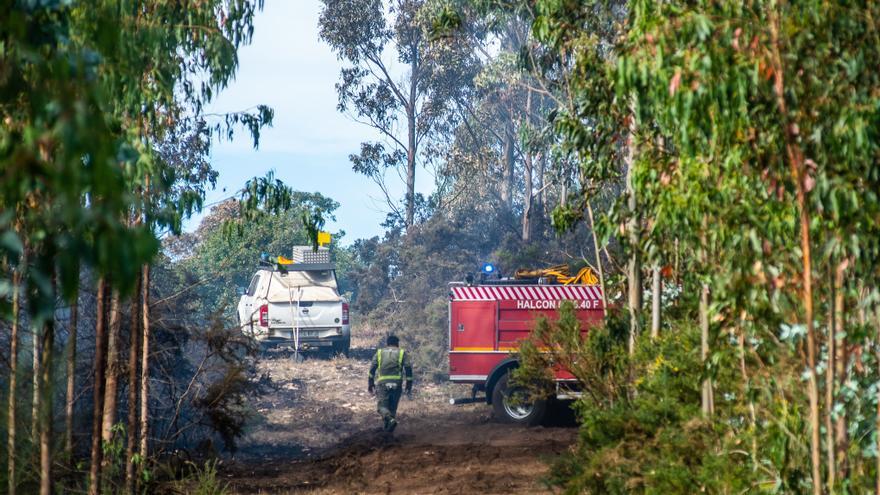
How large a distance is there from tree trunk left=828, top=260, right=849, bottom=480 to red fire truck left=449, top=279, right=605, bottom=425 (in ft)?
34.3

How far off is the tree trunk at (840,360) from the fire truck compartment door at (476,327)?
36.1 ft

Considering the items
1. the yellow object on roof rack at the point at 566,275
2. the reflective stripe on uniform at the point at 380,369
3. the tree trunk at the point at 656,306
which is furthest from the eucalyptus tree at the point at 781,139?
the reflective stripe on uniform at the point at 380,369

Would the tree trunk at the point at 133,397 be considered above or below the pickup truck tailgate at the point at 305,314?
below

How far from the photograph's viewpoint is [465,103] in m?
37.2

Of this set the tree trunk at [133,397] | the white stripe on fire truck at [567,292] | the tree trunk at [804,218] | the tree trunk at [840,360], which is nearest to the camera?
the tree trunk at [804,218]

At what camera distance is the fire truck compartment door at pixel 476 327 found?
17.0 meters

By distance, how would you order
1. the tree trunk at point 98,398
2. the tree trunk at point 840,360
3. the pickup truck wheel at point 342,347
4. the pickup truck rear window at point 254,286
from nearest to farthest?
the tree trunk at point 840,360 < the tree trunk at point 98,398 < the pickup truck rear window at point 254,286 < the pickup truck wheel at point 342,347

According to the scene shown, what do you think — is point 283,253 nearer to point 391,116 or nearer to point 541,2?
point 391,116

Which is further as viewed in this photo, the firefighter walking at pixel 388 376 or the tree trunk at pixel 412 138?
the tree trunk at pixel 412 138

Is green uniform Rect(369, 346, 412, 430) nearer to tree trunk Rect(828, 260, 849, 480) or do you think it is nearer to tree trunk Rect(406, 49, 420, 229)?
tree trunk Rect(828, 260, 849, 480)

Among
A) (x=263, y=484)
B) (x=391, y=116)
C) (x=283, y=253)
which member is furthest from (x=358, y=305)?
(x=263, y=484)

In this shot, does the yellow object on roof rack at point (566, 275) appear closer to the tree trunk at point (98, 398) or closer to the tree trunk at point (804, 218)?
the tree trunk at point (98, 398)

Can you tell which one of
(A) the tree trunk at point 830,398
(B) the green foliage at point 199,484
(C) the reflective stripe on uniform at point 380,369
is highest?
(A) the tree trunk at point 830,398

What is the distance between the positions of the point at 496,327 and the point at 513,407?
131 centimetres
